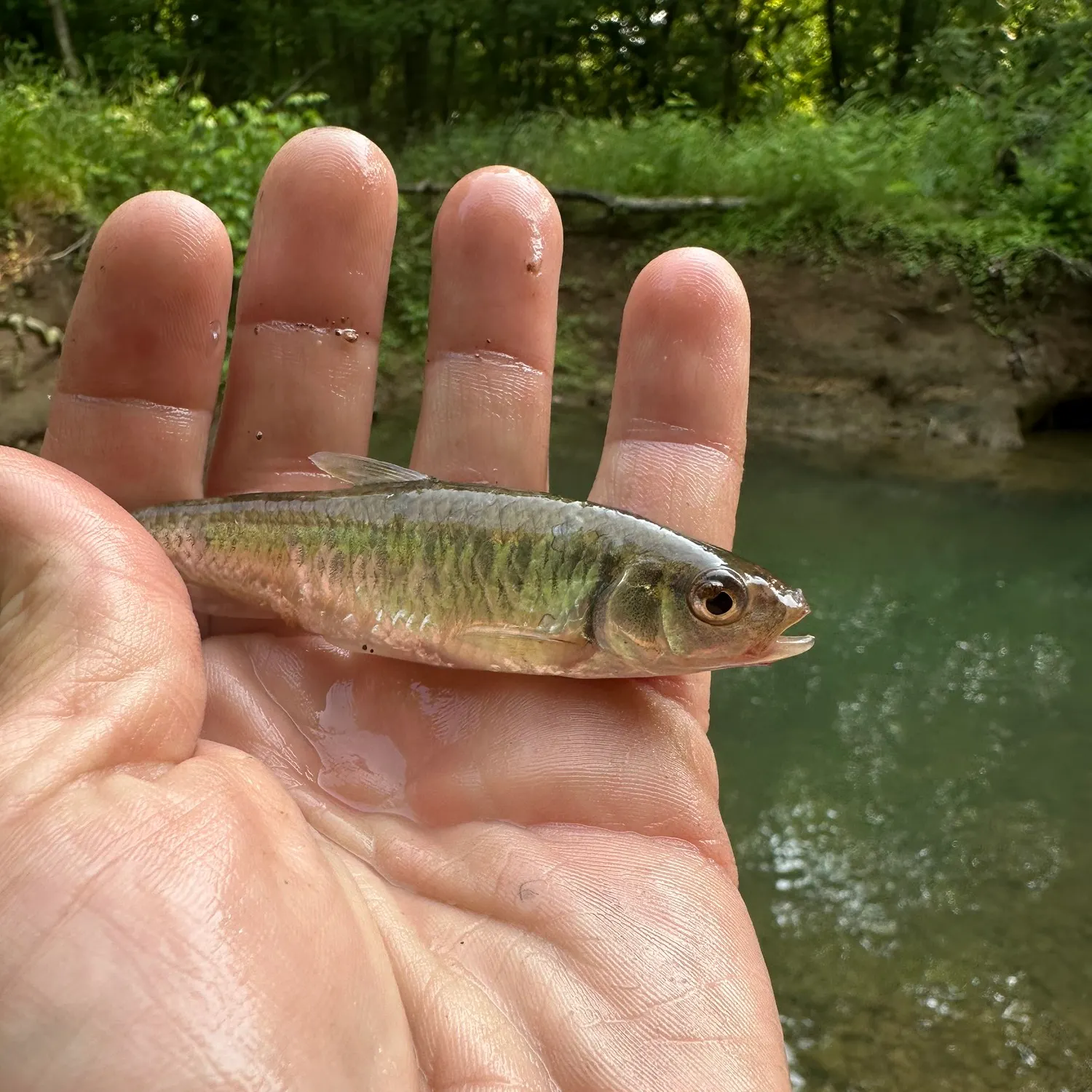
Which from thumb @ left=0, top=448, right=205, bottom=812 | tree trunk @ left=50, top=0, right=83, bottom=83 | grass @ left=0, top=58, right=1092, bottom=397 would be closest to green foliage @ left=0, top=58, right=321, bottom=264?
grass @ left=0, top=58, right=1092, bottom=397

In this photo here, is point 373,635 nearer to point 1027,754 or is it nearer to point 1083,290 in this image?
point 1027,754

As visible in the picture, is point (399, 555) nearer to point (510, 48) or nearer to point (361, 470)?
point (361, 470)

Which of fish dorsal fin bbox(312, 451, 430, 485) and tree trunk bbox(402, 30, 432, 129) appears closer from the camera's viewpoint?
fish dorsal fin bbox(312, 451, 430, 485)


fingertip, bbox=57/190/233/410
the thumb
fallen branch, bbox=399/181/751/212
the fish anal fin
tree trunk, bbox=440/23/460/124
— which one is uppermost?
tree trunk, bbox=440/23/460/124

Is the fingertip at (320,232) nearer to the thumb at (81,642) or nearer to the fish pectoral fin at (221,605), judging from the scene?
the fish pectoral fin at (221,605)

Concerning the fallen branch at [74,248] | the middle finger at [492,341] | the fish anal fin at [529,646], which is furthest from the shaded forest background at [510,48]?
the fish anal fin at [529,646]

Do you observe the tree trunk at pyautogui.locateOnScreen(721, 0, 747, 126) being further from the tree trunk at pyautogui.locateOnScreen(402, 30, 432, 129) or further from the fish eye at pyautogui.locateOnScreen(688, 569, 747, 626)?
the fish eye at pyautogui.locateOnScreen(688, 569, 747, 626)

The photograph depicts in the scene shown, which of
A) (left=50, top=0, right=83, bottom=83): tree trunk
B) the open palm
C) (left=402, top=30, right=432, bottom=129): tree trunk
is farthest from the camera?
(left=402, top=30, right=432, bottom=129): tree trunk
